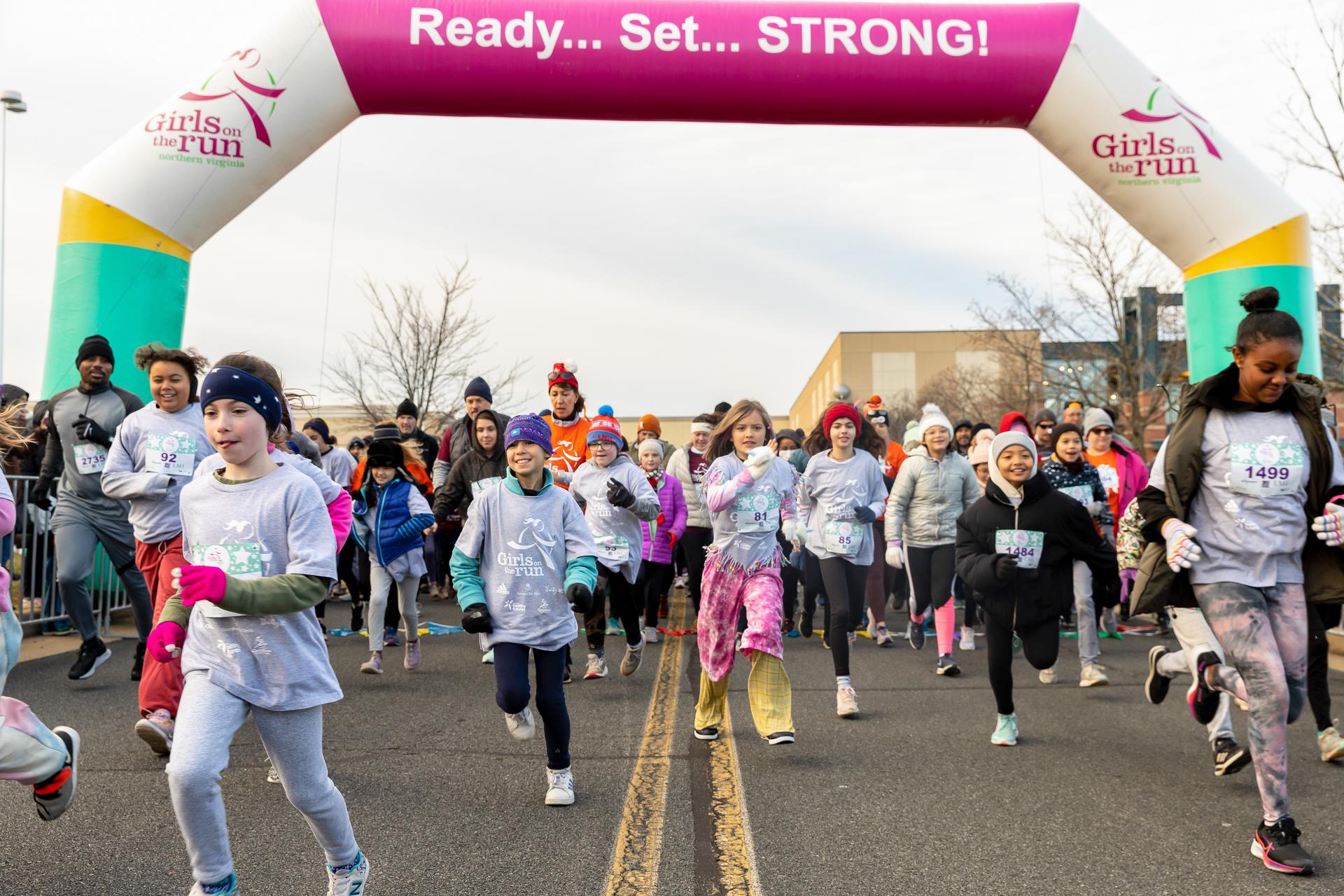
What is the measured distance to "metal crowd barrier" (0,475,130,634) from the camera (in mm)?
9195

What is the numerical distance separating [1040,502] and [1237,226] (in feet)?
19.2

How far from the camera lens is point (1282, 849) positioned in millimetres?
3996

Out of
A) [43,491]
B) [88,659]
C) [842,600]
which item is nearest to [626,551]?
[842,600]

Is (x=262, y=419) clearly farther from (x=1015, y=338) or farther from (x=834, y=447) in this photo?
(x=1015, y=338)

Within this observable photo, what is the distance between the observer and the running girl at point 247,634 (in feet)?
10.5

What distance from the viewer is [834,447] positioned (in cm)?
847

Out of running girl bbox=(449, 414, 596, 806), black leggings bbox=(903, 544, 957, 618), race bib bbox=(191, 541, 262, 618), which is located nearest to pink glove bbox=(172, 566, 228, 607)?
race bib bbox=(191, 541, 262, 618)

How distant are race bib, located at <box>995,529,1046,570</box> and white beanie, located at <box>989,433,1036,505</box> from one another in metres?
0.21

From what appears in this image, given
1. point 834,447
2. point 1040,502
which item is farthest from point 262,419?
point 834,447

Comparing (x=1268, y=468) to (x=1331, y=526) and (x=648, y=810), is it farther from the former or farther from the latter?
(x=648, y=810)

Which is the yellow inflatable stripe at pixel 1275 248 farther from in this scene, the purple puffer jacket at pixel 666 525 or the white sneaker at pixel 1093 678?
the purple puffer jacket at pixel 666 525

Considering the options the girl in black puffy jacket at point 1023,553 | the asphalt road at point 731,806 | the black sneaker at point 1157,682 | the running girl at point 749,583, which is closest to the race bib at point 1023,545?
the girl in black puffy jacket at point 1023,553

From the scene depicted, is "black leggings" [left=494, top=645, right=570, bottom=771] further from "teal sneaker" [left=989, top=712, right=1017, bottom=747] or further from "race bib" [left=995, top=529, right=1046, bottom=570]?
"race bib" [left=995, top=529, right=1046, bottom=570]

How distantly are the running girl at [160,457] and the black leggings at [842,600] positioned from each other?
3949 mm
